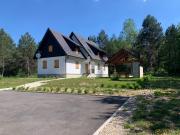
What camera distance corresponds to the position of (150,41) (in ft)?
201

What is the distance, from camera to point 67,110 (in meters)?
9.42

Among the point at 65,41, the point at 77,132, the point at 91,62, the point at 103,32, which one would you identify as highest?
the point at 103,32

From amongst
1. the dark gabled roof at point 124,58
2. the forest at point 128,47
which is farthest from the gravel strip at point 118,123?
the forest at point 128,47

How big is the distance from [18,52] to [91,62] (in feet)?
99.7

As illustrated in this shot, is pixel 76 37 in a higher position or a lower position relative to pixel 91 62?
higher

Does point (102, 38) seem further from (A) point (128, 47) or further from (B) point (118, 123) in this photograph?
(B) point (118, 123)

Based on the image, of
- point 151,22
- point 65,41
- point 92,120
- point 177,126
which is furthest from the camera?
point 151,22

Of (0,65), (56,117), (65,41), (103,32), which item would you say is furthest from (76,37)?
(103,32)

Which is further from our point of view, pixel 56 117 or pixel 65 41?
pixel 65 41

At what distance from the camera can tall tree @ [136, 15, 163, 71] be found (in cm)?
A: 6047

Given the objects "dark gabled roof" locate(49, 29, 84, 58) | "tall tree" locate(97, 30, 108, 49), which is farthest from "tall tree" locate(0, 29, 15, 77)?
"dark gabled roof" locate(49, 29, 84, 58)

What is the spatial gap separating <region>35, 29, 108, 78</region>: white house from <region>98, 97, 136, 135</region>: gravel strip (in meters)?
23.7

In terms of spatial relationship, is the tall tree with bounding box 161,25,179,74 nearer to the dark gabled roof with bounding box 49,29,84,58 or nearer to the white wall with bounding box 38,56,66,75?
the dark gabled roof with bounding box 49,29,84,58

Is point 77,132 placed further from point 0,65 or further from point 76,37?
point 0,65
